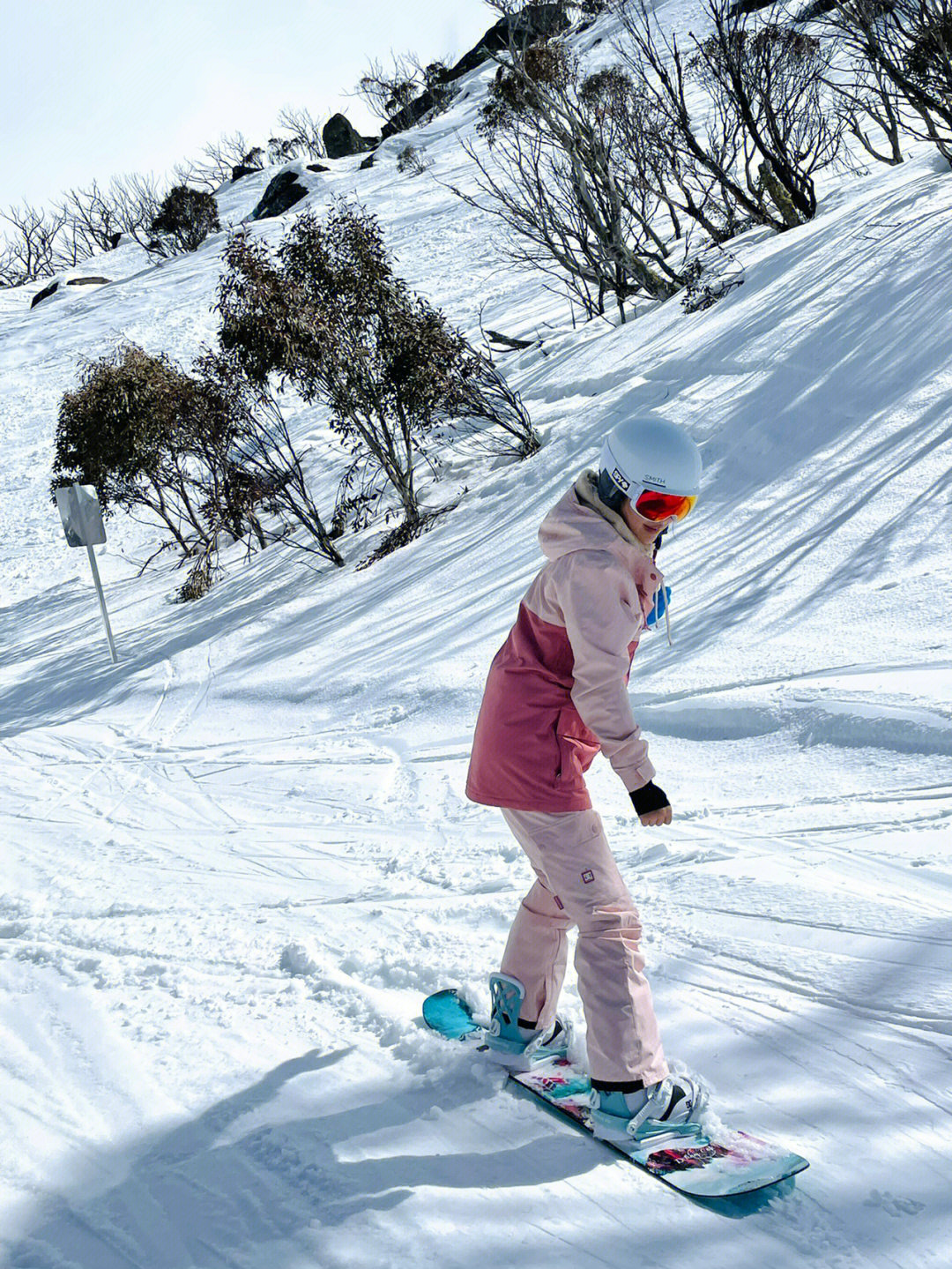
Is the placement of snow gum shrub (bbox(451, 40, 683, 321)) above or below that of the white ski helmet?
above

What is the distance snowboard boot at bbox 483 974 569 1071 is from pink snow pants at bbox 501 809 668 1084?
0.21 m

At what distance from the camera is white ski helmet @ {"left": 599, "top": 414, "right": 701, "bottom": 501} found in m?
2.21

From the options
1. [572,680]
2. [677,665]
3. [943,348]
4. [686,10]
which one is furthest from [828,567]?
[686,10]

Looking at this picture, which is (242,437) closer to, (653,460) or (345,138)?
(653,460)

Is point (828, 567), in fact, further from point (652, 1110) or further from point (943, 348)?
point (652, 1110)

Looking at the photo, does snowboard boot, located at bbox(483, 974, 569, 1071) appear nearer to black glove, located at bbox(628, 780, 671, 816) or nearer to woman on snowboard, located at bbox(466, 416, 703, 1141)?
woman on snowboard, located at bbox(466, 416, 703, 1141)

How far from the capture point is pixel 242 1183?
2326 millimetres

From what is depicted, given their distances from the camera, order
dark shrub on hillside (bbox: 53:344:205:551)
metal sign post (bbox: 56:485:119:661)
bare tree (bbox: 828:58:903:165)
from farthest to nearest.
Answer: dark shrub on hillside (bbox: 53:344:205:551) < bare tree (bbox: 828:58:903:165) < metal sign post (bbox: 56:485:119:661)

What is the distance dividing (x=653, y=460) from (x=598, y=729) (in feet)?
1.92

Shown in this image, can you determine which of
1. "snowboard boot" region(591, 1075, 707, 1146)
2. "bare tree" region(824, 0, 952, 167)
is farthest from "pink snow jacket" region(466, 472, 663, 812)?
"bare tree" region(824, 0, 952, 167)

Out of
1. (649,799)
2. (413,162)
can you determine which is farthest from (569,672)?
(413,162)

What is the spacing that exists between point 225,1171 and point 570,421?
8.44 metres

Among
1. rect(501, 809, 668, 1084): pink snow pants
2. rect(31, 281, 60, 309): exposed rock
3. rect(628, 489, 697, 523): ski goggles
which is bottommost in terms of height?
rect(501, 809, 668, 1084): pink snow pants

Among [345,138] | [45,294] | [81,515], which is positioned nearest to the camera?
[81,515]
